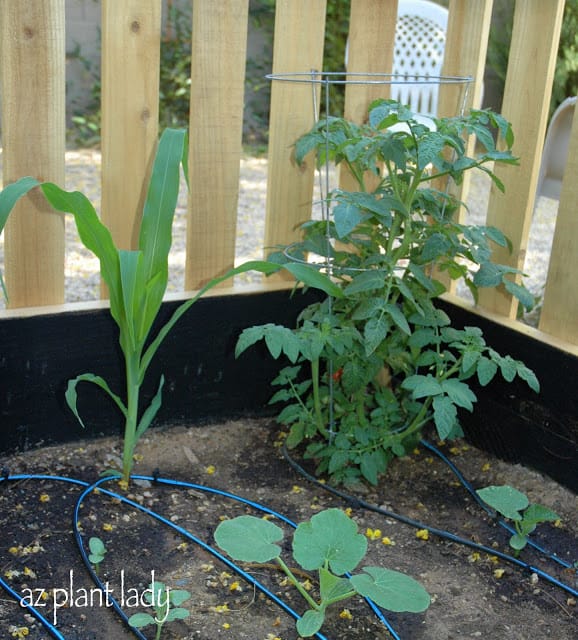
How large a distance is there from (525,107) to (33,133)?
126cm

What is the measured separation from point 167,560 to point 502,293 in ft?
3.84

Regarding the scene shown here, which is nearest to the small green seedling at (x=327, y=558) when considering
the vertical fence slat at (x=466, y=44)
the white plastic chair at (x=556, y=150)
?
the vertical fence slat at (x=466, y=44)

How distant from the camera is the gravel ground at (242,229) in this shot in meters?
3.71

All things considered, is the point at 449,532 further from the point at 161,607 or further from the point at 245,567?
the point at 161,607

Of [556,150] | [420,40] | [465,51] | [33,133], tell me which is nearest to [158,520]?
[33,133]

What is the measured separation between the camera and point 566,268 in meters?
2.21

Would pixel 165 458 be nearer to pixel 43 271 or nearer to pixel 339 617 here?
pixel 43 271

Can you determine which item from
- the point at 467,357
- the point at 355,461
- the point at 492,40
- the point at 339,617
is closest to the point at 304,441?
the point at 355,461

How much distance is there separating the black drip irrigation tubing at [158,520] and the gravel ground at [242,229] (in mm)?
1331

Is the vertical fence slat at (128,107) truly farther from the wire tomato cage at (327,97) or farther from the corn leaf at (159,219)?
the wire tomato cage at (327,97)

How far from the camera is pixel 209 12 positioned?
85.7 inches

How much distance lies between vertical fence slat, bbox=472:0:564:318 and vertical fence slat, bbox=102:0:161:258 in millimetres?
935

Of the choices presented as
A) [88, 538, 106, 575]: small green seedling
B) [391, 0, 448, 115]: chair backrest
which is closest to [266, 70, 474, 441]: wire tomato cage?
[88, 538, 106, 575]: small green seedling

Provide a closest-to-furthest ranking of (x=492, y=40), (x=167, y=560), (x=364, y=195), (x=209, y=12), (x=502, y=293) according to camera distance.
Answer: (x=167, y=560), (x=364, y=195), (x=209, y=12), (x=502, y=293), (x=492, y=40)
